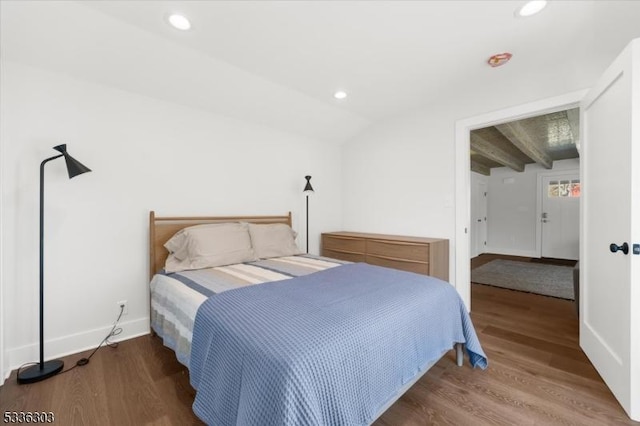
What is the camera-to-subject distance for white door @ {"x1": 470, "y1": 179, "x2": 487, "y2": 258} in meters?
6.54

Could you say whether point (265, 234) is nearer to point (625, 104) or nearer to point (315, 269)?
point (315, 269)

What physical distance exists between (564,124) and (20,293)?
5978mm

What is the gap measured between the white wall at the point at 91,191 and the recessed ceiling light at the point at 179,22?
916mm

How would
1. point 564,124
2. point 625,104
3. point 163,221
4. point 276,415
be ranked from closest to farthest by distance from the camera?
point 276,415
point 625,104
point 163,221
point 564,124

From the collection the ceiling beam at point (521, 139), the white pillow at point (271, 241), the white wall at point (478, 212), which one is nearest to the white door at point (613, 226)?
the ceiling beam at point (521, 139)

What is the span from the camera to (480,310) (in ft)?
9.89

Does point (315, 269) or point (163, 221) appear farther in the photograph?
point (163, 221)

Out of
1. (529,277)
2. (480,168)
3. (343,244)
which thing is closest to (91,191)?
(343,244)

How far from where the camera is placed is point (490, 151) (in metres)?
4.73

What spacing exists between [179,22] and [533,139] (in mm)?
4922

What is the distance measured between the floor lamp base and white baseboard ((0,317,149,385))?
113mm

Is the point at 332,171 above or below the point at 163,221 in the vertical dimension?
above

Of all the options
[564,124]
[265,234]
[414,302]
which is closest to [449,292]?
[414,302]

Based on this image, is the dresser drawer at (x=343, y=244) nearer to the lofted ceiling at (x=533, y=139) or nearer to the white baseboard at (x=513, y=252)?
the lofted ceiling at (x=533, y=139)
